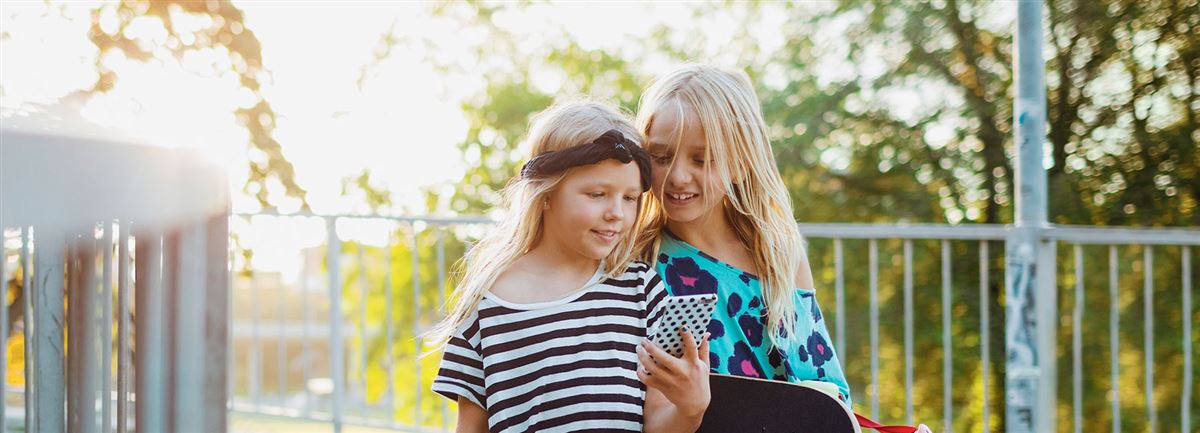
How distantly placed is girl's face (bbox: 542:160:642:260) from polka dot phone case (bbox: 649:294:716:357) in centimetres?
14

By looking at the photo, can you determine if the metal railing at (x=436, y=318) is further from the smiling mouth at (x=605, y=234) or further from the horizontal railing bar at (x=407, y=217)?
the smiling mouth at (x=605, y=234)

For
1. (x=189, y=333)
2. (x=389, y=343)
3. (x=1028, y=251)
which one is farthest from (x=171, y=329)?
(x=389, y=343)

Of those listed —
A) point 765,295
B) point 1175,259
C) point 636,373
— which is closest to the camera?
point 636,373

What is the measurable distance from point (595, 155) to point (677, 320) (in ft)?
0.97

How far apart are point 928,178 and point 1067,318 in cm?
114

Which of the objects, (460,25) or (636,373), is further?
(460,25)

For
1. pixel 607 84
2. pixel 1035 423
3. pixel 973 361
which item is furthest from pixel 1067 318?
pixel 607 84

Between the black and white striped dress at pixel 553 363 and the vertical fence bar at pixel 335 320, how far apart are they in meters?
2.87

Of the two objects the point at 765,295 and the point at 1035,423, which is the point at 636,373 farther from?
the point at 1035,423

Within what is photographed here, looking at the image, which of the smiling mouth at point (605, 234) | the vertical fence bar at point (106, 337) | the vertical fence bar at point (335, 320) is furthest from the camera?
the vertical fence bar at point (335, 320)

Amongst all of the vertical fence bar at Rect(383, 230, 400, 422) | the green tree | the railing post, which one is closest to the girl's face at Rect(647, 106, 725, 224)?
the railing post

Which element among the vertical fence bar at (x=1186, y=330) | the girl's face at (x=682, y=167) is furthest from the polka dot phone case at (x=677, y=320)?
the vertical fence bar at (x=1186, y=330)

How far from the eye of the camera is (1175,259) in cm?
443

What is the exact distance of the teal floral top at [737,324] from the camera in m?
2.01
